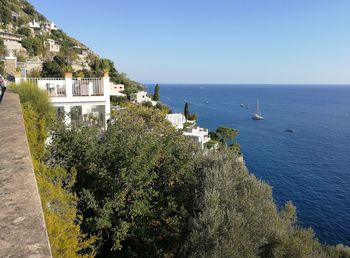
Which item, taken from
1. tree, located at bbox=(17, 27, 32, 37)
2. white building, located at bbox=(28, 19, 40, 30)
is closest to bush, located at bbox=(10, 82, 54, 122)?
tree, located at bbox=(17, 27, 32, 37)

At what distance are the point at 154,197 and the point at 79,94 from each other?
29.5ft

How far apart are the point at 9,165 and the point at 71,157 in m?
5.79

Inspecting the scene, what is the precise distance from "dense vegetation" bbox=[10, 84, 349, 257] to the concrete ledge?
123 inches

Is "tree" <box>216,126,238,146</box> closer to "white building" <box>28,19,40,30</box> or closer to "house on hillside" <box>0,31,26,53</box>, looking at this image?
"house on hillside" <box>0,31,26,53</box>

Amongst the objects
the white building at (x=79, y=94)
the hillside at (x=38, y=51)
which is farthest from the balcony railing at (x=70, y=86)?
the hillside at (x=38, y=51)

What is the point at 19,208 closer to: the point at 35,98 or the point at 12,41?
the point at 35,98

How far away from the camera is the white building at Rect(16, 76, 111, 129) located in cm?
1541

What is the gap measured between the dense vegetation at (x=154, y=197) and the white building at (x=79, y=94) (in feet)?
16.8

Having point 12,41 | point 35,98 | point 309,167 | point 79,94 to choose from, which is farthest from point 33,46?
Answer: point 35,98

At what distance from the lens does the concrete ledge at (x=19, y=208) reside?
189 cm

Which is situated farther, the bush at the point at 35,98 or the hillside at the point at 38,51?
the hillside at the point at 38,51

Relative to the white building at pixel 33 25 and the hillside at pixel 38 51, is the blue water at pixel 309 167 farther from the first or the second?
the white building at pixel 33 25

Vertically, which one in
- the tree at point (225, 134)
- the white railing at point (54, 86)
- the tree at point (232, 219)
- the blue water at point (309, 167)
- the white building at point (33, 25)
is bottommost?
the blue water at point (309, 167)

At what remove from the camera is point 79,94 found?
1591 centimetres
